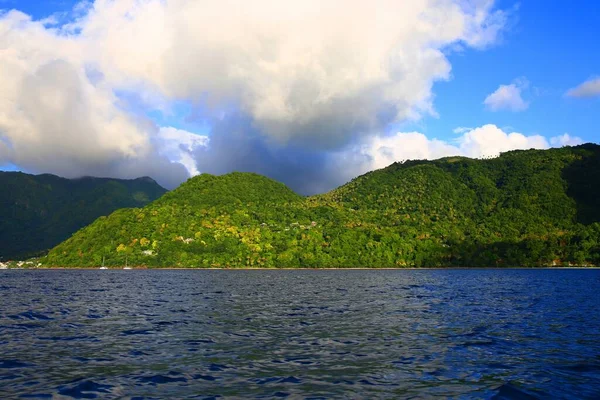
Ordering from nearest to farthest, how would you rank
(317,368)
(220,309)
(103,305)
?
(317,368)
(220,309)
(103,305)

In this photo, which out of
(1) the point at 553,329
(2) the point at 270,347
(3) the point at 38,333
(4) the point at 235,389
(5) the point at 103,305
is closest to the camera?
(4) the point at 235,389

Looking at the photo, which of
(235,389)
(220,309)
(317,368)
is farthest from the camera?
(220,309)

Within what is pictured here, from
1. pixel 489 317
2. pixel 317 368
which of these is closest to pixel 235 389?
pixel 317 368

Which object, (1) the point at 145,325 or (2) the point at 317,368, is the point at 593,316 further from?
(1) the point at 145,325

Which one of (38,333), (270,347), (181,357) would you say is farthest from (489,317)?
(38,333)

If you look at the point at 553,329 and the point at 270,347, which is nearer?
the point at 270,347

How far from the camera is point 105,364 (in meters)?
27.4

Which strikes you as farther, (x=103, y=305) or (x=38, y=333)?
(x=103, y=305)

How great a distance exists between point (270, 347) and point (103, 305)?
1552 inches

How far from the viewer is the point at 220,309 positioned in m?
Answer: 58.0

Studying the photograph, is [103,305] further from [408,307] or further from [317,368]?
[317,368]

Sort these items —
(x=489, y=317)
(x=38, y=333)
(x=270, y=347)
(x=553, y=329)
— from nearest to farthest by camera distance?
(x=270, y=347), (x=38, y=333), (x=553, y=329), (x=489, y=317)

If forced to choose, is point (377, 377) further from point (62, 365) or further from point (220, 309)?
point (220, 309)

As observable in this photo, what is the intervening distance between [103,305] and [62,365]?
38.6 m
